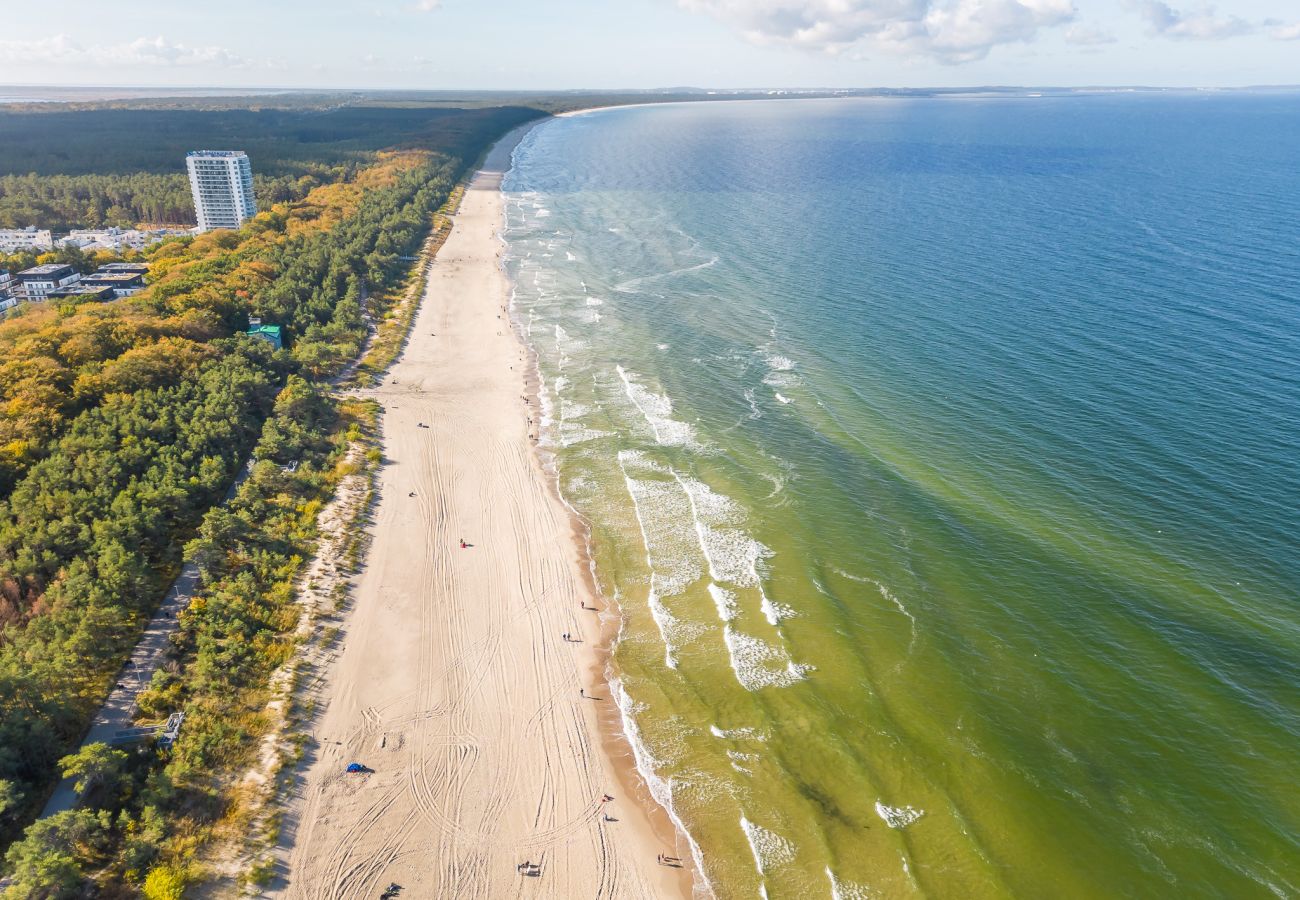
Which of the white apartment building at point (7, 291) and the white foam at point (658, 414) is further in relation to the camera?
the white apartment building at point (7, 291)

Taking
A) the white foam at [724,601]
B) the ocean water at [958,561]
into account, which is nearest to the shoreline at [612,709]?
the ocean water at [958,561]

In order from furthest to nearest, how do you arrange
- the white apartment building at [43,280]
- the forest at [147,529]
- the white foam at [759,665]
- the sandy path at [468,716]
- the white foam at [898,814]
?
the white apartment building at [43,280] < the white foam at [759,665] < the white foam at [898,814] < the sandy path at [468,716] < the forest at [147,529]

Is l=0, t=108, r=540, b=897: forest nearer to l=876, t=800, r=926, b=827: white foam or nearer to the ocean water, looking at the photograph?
the ocean water

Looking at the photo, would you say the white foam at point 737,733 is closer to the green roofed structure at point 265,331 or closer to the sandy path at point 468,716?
the sandy path at point 468,716

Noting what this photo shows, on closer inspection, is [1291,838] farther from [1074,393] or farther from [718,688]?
[1074,393]

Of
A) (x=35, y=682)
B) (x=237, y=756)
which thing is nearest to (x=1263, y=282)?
(x=237, y=756)

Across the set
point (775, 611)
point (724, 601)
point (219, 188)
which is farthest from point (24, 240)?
point (775, 611)

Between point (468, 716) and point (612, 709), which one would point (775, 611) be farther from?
point (468, 716)
